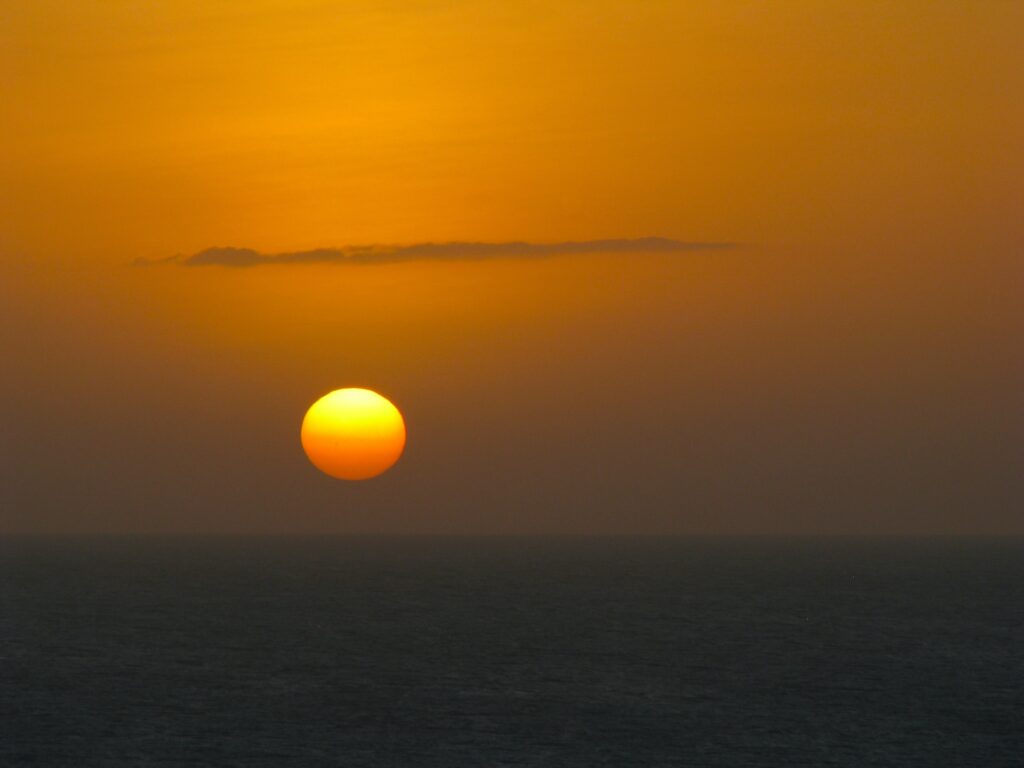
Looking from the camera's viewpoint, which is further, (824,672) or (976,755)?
(824,672)

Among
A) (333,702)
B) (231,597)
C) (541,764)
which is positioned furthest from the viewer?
(231,597)

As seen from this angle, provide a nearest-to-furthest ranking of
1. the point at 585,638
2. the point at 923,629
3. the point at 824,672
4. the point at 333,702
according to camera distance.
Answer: the point at 333,702, the point at 824,672, the point at 585,638, the point at 923,629

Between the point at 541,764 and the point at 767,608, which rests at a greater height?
the point at 767,608

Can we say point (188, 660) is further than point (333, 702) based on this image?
Yes

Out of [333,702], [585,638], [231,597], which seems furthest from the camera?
[231,597]

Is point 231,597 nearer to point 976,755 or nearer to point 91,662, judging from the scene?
point 91,662

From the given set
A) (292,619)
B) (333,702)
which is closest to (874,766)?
(333,702)

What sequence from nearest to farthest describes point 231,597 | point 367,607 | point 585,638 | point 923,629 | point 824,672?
point 824,672 < point 585,638 < point 923,629 < point 367,607 < point 231,597

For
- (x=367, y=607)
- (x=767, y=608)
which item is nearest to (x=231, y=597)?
(x=367, y=607)

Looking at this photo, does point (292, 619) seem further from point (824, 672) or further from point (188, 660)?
point (824, 672)
